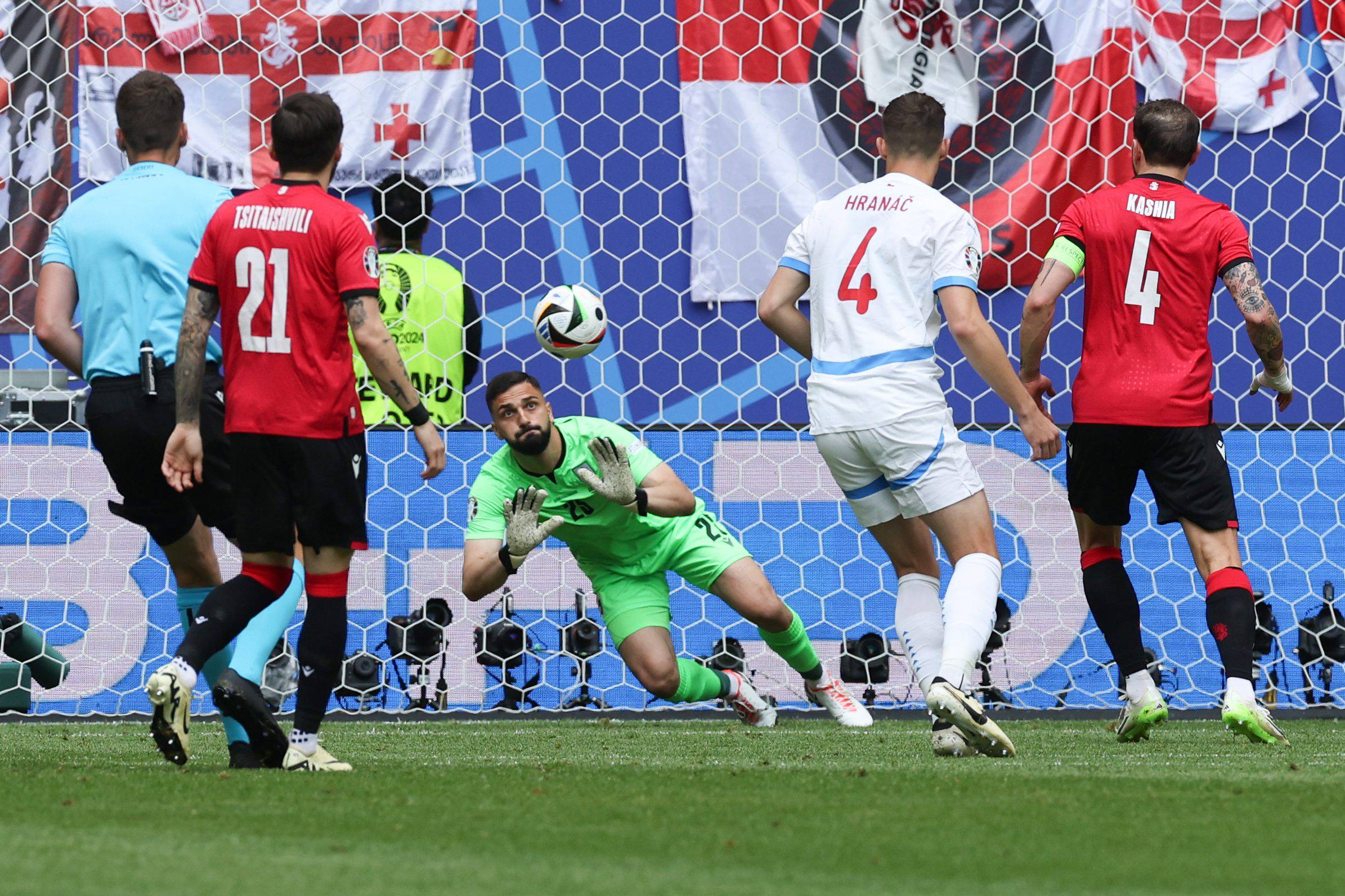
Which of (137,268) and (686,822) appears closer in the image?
(686,822)

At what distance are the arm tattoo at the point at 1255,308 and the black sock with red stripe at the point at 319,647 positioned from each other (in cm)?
233

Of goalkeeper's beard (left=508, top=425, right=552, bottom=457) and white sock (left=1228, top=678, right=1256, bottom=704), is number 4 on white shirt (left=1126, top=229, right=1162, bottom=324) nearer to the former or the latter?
white sock (left=1228, top=678, right=1256, bottom=704)

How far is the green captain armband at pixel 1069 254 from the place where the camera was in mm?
4211

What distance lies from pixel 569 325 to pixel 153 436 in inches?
59.1

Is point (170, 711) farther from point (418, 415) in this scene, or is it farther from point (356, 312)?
point (356, 312)

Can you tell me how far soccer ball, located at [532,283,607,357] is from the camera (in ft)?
16.1

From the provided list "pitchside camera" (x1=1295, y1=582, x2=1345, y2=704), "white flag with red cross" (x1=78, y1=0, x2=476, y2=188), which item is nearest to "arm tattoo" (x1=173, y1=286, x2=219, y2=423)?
"white flag with red cross" (x1=78, y1=0, x2=476, y2=188)

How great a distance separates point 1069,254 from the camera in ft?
13.9

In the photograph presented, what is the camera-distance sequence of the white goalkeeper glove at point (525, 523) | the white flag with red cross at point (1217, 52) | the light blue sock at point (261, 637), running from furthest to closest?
the white flag with red cross at point (1217, 52) < the white goalkeeper glove at point (525, 523) < the light blue sock at point (261, 637)

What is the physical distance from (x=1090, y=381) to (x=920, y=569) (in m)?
0.77

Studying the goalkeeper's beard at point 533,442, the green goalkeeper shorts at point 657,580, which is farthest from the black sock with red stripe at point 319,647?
the green goalkeeper shorts at point 657,580

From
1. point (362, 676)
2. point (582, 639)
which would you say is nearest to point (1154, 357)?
point (582, 639)

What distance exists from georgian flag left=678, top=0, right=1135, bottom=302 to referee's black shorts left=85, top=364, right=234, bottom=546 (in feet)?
12.9

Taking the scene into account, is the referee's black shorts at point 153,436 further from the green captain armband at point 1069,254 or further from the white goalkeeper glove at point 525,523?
the green captain armband at point 1069,254
